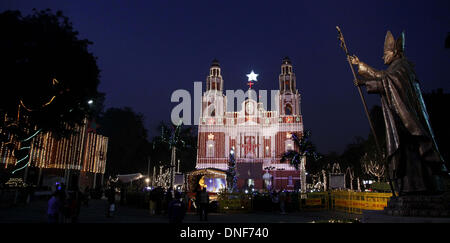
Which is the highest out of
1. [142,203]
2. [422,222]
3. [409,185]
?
[409,185]

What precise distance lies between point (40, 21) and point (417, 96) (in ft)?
72.5

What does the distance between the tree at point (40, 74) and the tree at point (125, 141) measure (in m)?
28.1

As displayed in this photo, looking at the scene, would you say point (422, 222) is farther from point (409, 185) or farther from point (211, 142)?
point (211, 142)

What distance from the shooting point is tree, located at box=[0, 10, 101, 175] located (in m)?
16.9

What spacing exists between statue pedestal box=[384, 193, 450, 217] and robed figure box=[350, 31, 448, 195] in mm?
316

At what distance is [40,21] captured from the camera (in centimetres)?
1917

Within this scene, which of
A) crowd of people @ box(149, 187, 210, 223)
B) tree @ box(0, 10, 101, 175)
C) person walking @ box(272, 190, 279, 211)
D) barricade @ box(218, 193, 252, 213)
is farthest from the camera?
person walking @ box(272, 190, 279, 211)

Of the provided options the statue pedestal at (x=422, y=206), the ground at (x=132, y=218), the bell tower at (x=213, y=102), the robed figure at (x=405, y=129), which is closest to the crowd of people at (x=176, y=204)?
the ground at (x=132, y=218)

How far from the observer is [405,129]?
6.87 m

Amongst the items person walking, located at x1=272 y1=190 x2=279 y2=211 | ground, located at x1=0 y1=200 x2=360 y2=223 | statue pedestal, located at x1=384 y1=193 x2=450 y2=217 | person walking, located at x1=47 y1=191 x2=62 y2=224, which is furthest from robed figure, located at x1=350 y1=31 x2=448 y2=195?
person walking, located at x1=272 y1=190 x2=279 y2=211

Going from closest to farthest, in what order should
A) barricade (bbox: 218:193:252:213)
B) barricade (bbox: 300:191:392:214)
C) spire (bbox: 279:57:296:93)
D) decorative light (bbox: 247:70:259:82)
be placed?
barricade (bbox: 300:191:392:214) < barricade (bbox: 218:193:252:213) < decorative light (bbox: 247:70:259:82) < spire (bbox: 279:57:296:93)

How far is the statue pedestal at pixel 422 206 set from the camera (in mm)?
5875

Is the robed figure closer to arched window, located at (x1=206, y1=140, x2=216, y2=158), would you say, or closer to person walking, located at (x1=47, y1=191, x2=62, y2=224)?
person walking, located at (x1=47, y1=191, x2=62, y2=224)
